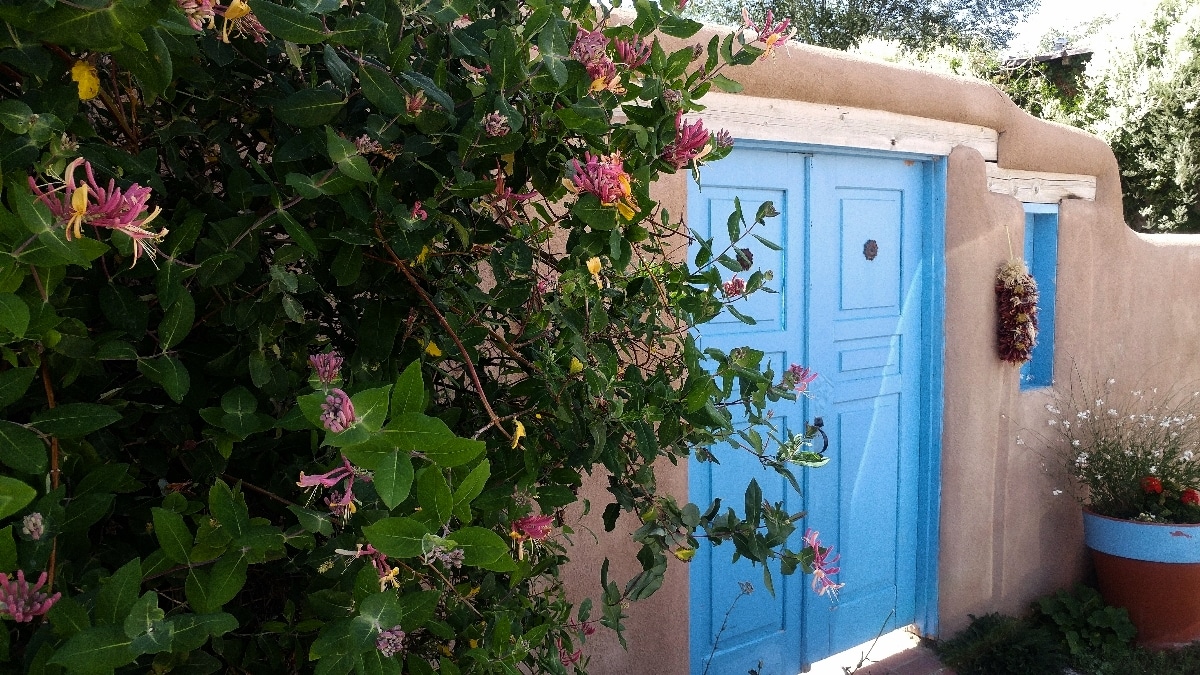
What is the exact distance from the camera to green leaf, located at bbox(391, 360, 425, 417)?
0.82 meters

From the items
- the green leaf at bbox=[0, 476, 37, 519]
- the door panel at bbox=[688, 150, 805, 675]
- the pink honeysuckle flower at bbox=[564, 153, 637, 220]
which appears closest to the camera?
the green leaf at bbox=[0, 476, 37, 519]

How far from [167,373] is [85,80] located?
308 millimetres

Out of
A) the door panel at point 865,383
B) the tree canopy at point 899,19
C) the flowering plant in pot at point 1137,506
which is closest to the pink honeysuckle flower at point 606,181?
the door panel at point 865,383

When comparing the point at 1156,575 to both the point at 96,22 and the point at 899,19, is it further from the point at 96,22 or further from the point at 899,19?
the point at 899,19

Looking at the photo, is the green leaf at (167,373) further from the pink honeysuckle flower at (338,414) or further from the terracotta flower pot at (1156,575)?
the terracotta flower pot at (1156,575)

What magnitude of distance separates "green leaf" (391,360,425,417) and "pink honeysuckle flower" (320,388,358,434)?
1.4 inches

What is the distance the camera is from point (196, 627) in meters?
0.87

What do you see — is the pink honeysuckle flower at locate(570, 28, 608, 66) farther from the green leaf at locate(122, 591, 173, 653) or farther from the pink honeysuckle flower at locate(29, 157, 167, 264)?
the green leaf at locate(122, 591, 173, 653)

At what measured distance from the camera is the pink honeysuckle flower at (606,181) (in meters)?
1.21

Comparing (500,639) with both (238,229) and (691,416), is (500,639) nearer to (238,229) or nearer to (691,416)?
(691,416)

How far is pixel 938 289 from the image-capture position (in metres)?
4.20

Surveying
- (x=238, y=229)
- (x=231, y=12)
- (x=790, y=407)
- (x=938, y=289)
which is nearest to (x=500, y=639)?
(x=238, y=229)

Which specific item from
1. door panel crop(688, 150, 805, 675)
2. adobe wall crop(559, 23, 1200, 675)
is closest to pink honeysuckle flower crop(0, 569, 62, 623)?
adobe wall crop(559, 23, 1200, 675)

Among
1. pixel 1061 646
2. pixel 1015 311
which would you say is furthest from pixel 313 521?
pixel 1061 646
